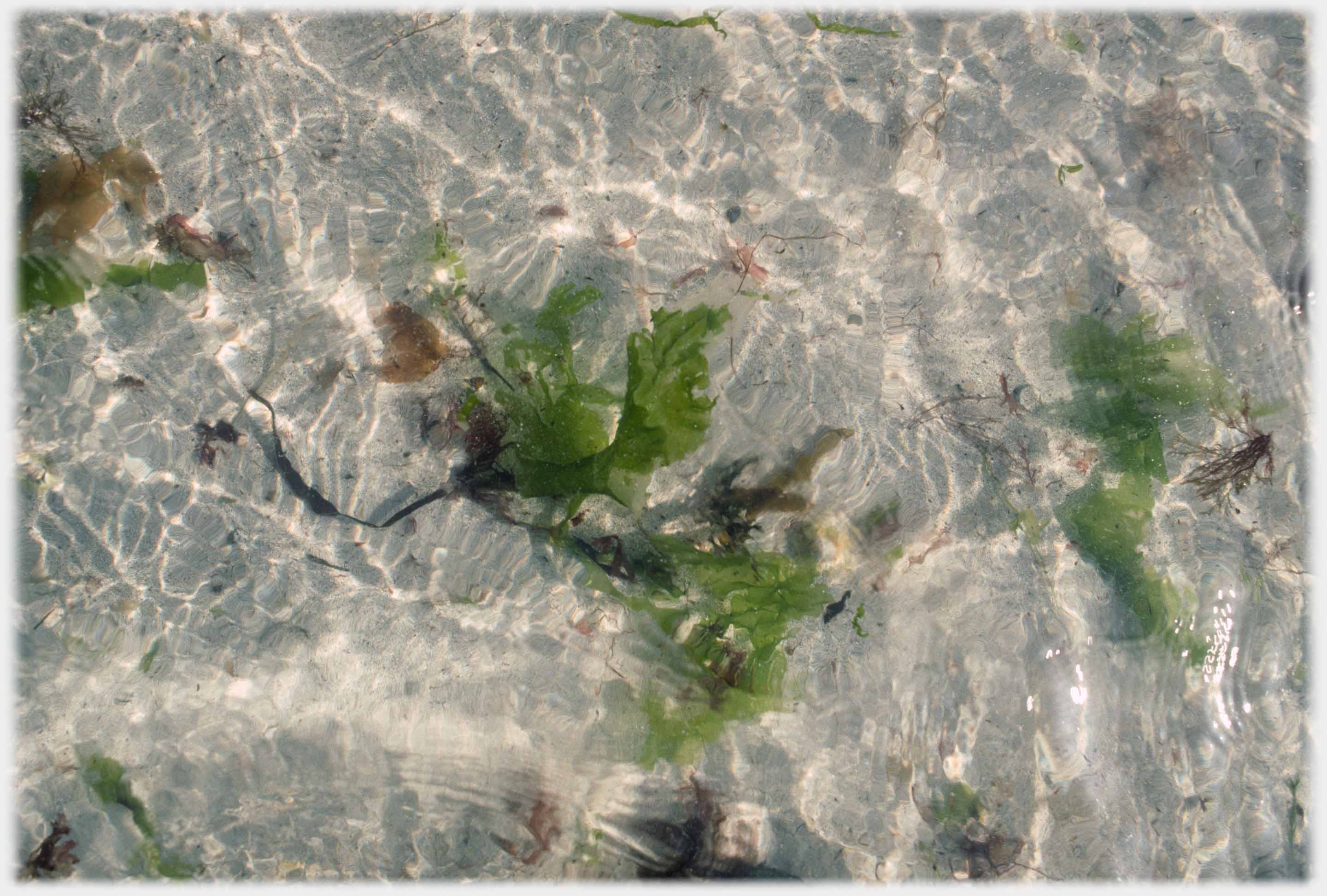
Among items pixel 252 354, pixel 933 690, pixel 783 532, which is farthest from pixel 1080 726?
pixel 252 354

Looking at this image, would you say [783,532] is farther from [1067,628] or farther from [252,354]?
[252,354]

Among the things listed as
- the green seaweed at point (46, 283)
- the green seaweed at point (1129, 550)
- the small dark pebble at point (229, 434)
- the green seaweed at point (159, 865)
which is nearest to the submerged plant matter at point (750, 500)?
the green seaweed at point (1129, 550)

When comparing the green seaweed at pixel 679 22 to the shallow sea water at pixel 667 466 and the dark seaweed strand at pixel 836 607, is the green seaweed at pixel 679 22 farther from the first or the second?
the dark seaweed strand at pixel 836 607

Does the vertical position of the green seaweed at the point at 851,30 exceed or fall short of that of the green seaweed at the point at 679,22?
it exceeds it

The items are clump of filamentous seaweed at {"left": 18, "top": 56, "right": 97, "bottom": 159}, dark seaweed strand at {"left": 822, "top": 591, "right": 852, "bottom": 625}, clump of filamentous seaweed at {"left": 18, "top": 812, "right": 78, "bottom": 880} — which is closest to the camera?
clump of filamentous seaweed at {"left": 18, "top": 812, "right": 78, "bottom": 880}

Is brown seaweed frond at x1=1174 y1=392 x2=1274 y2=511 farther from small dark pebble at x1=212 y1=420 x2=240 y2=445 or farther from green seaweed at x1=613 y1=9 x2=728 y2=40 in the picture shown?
small dark pebble at x1=212 y1=420 x2=240 y2=445

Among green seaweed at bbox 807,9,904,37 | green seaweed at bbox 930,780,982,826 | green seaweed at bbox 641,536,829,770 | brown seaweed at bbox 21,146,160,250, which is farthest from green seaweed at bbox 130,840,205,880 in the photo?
green seaweed at bbox 807,9,904,37

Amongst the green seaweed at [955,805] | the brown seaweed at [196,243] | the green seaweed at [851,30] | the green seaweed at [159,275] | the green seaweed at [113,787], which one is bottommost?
the green seaweed at [113,787]
